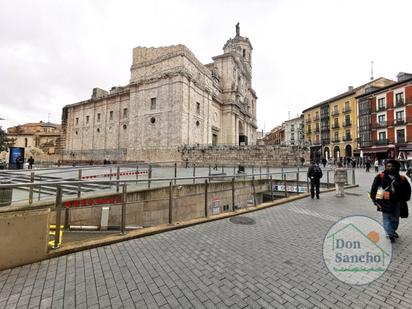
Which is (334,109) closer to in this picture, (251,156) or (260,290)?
(251,156)

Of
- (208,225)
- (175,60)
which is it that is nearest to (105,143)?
(175,60)

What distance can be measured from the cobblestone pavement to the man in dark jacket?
40 cm

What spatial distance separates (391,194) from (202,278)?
4040 millimetres

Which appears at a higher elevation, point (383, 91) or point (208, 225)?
point (383, 91)

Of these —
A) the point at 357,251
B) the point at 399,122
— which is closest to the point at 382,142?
the point at 399,122

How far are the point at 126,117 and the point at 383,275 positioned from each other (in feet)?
123

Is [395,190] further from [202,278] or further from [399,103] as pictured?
[399,103]

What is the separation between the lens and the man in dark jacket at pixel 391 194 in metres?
3.94

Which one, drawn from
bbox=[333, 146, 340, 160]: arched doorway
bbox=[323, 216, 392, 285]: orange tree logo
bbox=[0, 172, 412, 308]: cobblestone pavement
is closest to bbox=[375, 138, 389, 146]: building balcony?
bbox=[333, 146, 340, 160]: arched doorway

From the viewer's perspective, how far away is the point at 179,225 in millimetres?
5008

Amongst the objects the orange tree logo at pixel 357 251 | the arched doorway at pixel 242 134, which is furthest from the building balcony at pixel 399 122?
the orange tree logo at pixel 357 251

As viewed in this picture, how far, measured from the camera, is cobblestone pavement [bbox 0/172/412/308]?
239 cm

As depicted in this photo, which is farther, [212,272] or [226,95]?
[226,95]

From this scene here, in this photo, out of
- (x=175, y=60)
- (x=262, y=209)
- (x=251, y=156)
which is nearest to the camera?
(x=262, y=209)
